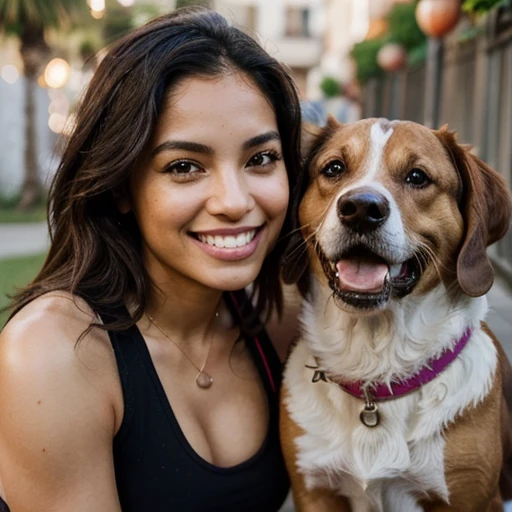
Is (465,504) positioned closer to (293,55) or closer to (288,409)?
(288,409)

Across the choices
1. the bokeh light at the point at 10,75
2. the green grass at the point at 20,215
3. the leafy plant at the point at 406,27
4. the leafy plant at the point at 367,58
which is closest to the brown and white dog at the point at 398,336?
the leafy plant at the point at 406,27

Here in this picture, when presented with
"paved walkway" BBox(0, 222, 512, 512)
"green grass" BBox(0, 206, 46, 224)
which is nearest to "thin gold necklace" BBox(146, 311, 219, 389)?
"paved walkway" BBox(0, 222, 512, 512)

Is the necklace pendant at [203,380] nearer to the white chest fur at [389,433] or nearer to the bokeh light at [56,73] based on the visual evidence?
the white chest fur at [389,433]

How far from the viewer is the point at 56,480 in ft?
6.82

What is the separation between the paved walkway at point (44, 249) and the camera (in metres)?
4.95

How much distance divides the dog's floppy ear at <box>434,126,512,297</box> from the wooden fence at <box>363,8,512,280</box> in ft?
13.5

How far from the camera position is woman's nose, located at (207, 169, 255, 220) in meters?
2.20

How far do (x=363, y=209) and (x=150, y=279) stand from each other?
75cm

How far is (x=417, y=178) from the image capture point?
2.49 m

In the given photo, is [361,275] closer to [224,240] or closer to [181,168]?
A: [224,240]

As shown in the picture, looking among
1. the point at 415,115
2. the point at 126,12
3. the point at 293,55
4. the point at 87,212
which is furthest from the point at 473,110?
the point at 293,55

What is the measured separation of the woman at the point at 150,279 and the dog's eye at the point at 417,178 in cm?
40

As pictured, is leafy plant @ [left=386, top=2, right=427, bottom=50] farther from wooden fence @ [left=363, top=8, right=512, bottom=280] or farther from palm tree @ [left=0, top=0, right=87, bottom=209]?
palm tree @ [left=0, top=0, right=87, bottom=209]

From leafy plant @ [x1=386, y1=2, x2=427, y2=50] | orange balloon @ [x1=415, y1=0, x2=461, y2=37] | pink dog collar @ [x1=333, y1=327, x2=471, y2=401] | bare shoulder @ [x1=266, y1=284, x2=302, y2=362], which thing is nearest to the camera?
pink dog collar @ [x1=333, y1=327, x2=471, y2=401]
